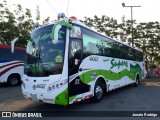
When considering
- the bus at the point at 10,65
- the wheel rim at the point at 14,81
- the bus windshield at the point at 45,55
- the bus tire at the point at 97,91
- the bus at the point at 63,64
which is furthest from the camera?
the wheel rim at the point at 14,81

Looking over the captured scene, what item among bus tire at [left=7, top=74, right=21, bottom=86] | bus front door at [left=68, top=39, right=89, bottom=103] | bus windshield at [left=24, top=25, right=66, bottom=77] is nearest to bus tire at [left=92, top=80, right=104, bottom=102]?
bus front door at [left=68, top=39, right=89, bottom=103]

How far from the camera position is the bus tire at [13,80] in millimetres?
15681

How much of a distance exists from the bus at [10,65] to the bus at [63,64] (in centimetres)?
739

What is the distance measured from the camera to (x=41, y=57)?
750 centimetres

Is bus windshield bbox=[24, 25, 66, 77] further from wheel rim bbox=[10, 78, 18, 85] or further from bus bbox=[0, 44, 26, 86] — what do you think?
wheel rim bbox=[10, 78, 18, 85]

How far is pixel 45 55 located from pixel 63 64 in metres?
0.73

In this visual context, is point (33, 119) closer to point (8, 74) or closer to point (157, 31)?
point (8, 74)

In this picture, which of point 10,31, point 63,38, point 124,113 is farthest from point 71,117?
point 10,31

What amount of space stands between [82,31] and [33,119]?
389 centimetres

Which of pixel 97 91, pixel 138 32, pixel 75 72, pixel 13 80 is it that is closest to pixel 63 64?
pixel 75 72

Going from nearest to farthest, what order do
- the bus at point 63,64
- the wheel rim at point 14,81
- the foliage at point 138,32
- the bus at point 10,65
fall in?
the bus at point 63,64
the bus at point 10,65
the wheel rim at point 14,81
the foliage at point 138,32

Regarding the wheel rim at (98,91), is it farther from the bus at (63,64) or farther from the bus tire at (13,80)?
the bus tire at (13,80)

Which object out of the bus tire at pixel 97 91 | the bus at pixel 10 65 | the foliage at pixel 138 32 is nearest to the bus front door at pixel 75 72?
the bus tire at pixel 97 91

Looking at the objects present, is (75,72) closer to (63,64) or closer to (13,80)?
(63,64)
